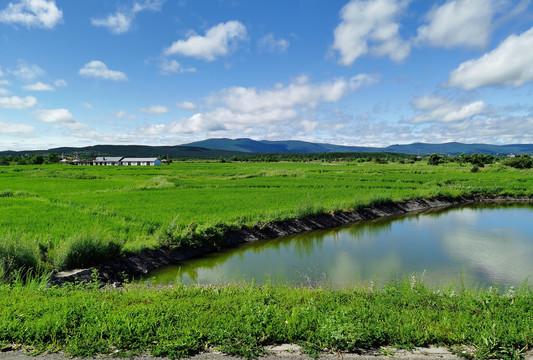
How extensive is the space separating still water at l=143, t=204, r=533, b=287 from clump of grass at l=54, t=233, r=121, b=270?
1.74 m

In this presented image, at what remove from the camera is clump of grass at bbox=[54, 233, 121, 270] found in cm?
947

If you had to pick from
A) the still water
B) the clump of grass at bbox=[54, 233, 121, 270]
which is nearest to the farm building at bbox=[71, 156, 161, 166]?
the still water

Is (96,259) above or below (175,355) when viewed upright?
below

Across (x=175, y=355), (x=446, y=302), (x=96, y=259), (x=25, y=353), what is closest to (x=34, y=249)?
(x=96, y=259)

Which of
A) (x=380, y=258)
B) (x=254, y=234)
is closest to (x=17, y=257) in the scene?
(x=254, y=234)

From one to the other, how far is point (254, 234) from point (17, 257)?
983 cm

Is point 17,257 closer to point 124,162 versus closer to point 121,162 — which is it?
point 121,162

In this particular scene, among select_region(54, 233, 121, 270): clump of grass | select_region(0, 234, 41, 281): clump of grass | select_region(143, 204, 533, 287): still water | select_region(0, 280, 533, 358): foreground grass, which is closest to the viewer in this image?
select_region(0, 280, 533, 358): foreground grass

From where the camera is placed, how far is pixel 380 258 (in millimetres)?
12867

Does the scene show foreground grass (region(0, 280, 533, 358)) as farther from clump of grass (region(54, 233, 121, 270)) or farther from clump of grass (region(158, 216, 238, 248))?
clump of grass (region(158, 216, 238, 248))

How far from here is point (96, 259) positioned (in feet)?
33.8

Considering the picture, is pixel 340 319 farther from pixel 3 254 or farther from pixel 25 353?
pixel 3 254

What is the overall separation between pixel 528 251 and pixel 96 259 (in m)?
18.0

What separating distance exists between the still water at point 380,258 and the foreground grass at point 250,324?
108 inches
